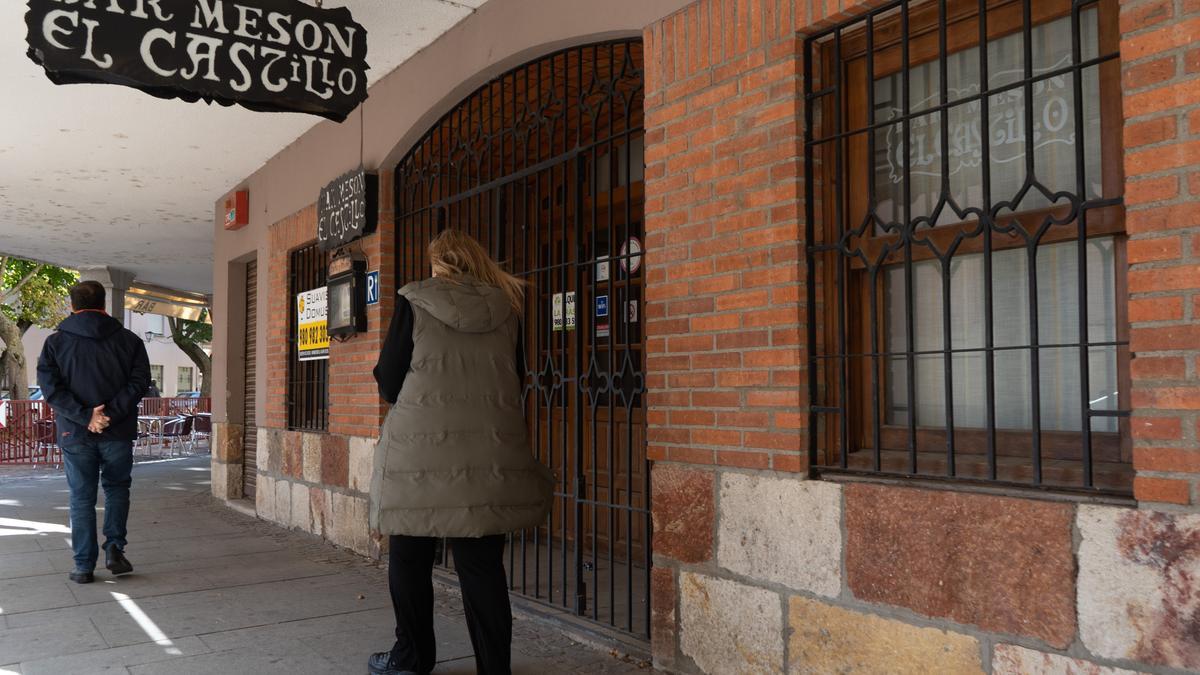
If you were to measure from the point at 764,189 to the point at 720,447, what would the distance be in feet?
3.15

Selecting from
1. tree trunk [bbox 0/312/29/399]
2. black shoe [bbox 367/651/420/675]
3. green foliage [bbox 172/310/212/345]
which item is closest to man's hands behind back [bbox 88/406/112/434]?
black shoe [bbox 367/651/420/675]

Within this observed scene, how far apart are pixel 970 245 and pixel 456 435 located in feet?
6.06

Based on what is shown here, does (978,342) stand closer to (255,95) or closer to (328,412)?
(255,95)

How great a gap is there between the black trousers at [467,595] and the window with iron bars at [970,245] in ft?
3.99

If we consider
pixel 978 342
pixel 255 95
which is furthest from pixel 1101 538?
pixel 255 95

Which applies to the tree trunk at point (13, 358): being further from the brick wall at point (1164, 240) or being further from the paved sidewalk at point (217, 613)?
the brick wall at point (1164, 240)

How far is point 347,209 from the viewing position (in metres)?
6.58

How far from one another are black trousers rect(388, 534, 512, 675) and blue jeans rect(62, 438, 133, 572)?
2.65 m

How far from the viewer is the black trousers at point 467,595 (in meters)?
3.38

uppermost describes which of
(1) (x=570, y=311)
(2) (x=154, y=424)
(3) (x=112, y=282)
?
(3) (x=112, y=282)

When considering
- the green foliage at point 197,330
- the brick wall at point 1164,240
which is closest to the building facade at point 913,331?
the brick wall at point 1164,240

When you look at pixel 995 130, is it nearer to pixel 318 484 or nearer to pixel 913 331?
pixel 913 331

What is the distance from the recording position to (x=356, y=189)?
6.45 meters

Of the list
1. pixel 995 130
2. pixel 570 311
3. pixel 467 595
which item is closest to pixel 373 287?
pixel 570 311
